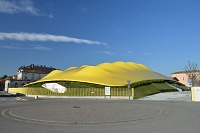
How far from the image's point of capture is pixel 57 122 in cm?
1016

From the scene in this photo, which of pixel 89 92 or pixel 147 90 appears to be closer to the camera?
pixel 89 92

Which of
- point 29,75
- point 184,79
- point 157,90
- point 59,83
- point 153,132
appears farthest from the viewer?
point 29,75

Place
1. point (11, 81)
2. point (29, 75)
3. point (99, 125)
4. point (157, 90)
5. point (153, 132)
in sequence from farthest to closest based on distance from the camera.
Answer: point (29, 75), point (11, 81), point (157, 90), point (99, 125), point (153, 132)

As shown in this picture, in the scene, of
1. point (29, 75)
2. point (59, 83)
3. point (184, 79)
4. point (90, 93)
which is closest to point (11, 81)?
point (29, 75)

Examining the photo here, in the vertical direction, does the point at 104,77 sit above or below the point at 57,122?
above

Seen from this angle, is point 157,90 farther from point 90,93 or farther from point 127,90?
point 90,93

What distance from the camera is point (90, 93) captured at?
35125mm

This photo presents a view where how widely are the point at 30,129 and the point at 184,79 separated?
102m

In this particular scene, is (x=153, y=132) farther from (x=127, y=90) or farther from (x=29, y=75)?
(x=29, y=75)

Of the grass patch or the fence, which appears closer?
the fence

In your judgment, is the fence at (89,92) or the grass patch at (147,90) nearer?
the fence at (89,92)

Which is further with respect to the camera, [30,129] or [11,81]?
[11,81]

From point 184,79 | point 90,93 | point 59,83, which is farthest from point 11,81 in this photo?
point 184,79

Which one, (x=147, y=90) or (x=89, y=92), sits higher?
(x=147, y=90)
